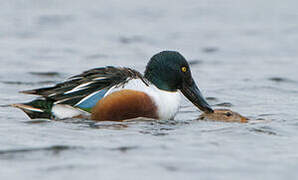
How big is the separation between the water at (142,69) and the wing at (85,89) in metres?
0.26

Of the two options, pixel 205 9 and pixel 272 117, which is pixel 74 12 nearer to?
pixel 205 9

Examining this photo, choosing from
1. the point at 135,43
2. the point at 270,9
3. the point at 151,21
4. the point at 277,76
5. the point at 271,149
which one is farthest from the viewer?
the point at 270,9

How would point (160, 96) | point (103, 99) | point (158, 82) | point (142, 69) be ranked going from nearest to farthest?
point (103, 99)
point (160, 96)
point (158, 82)
point (142, 69)

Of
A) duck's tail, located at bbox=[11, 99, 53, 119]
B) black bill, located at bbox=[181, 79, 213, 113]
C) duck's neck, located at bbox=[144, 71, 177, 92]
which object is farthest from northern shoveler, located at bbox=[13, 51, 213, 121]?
black bill, located at bbox=[181, 79, 213, 113]

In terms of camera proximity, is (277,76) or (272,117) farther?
(277,76)

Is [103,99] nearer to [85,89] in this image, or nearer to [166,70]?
[85,89]

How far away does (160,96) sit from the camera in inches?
325

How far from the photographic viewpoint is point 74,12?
1808 cm

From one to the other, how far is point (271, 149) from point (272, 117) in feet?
6.45

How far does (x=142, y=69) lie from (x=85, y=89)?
5086 millimetres

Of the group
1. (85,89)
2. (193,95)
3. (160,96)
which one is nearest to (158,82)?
(160,96)

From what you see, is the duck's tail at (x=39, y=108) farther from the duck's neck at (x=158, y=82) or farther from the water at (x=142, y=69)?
the duck's neck at (x=158, y=82)

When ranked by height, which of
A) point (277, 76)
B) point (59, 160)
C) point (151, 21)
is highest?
point (151, 21)

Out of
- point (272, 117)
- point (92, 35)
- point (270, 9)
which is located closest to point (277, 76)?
point (272, 117)
